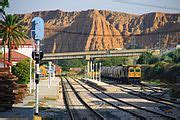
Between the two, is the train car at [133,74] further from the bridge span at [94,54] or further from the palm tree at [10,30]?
the bridge span at [94,54]

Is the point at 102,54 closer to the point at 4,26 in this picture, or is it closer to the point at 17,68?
the point at 4,26

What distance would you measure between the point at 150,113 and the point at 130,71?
4352 centimetres

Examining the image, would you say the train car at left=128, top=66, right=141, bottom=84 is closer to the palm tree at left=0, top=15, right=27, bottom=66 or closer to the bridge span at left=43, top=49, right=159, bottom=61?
the palm tree at left=0, top=15, right=27, bottom=66

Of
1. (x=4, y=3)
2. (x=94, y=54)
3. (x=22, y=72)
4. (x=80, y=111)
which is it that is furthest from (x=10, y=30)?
(x=94, y=54)

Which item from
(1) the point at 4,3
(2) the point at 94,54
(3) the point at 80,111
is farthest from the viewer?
(2) the point at 94,54

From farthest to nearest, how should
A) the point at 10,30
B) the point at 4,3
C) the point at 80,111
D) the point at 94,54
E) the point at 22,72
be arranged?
the point at 94,54, the point at 10,30, the point at 22,72, the point at 80,111, the point at 4,3

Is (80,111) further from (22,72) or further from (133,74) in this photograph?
(133,74)

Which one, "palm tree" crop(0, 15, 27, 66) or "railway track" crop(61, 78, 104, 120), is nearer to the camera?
"railway track" crop(61, 78, 104, 120)

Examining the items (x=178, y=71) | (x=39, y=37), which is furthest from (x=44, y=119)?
(x=178, y=71)

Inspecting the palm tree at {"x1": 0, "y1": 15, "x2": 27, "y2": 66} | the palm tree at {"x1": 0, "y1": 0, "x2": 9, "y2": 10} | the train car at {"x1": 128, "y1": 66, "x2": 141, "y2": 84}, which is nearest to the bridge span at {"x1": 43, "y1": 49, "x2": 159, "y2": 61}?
the palm tree at {"x1": 0, "y1": 15, "x2": 27, "y2": 66}

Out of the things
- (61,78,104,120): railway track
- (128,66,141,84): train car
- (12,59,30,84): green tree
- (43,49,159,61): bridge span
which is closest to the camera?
(61,78,104,120): railway track

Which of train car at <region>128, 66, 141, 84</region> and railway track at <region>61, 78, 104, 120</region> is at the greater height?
train car at <region>128, 66, 141, 84</region>

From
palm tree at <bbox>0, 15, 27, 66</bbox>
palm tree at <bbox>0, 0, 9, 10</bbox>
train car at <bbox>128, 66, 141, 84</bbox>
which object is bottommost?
train car at <bbox>128, 66, 141, 84</bbox>

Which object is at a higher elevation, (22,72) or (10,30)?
(10,30)
